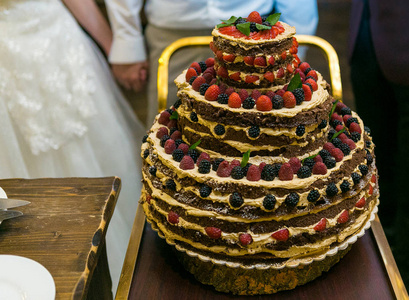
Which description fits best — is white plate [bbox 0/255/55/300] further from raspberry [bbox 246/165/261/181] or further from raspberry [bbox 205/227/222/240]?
raspberry [bbox 246/165/261/181]

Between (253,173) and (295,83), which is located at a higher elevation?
(295,83)

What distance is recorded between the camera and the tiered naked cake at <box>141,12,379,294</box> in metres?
1.22

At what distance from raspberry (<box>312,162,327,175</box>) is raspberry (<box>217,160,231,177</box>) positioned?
25 centimetres

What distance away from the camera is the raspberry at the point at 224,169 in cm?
123

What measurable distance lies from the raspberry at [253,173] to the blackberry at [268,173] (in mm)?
14

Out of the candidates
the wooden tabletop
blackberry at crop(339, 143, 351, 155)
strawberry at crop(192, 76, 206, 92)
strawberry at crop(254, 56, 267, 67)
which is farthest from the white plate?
blackberry at crop(339, 143, 351, 155)

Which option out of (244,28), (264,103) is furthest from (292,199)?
(244,28)

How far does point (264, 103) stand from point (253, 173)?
20 cm

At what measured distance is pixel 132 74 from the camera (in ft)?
7.97

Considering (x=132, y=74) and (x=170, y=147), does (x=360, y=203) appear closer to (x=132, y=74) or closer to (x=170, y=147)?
(x=170, y=147)

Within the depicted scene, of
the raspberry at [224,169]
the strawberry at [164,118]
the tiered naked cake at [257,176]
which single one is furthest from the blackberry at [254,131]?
the strawberry at [164,118]

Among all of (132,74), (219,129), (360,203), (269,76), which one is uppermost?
(269,76)

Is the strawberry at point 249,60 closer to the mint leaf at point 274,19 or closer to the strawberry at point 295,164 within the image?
the mint leaf at point 274,19

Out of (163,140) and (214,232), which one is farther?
(163,140)
